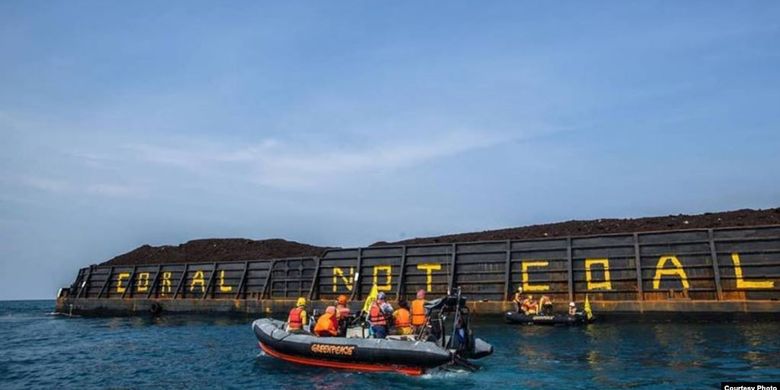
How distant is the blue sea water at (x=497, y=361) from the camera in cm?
1342

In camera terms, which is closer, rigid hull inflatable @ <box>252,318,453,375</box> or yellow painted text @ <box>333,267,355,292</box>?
rigid hull inflatable @ <box>252,318,453,375</box>

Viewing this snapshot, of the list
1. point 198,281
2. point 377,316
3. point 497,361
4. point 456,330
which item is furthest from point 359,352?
point 198,281

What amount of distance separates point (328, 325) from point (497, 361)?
533cm

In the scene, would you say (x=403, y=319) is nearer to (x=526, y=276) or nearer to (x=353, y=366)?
(x=353, y=366)

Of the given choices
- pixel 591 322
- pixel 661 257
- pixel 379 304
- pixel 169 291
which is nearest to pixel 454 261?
pixel 591 322

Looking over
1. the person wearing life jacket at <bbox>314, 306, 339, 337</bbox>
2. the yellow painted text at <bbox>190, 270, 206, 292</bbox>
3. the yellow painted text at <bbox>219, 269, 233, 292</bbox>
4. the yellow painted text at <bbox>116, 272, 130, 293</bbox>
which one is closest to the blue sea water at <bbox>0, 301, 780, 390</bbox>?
the person wearing life jacket at <bbox>314, 306, 339, 337</bbox>

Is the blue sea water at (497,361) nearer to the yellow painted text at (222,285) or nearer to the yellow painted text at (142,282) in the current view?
the yellow painted text at (222,285)

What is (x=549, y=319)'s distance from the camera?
24.7 metres

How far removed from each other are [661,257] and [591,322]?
16.1 feet

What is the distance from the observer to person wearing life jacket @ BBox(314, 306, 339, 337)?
52.3 feet

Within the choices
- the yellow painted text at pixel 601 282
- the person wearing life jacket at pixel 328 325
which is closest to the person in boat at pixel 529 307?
the yellow painted text at pixel 601 282

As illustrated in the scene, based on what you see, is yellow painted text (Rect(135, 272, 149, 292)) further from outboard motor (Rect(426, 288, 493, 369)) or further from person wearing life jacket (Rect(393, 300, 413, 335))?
outboard motor (Rect(426, 288, 493, 369))

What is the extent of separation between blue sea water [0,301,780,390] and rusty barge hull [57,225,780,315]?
1.89 m

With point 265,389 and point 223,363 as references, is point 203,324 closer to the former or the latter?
point 223,363
